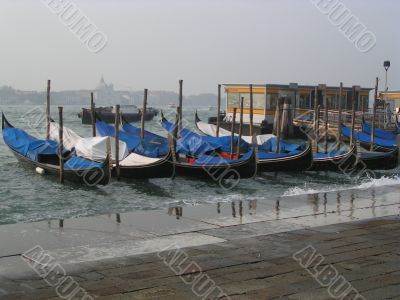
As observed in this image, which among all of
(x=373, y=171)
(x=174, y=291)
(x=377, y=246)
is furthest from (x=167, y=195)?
(x=174, y=291)

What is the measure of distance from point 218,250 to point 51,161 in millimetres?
14369

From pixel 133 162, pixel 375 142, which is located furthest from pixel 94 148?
pixel 375 142

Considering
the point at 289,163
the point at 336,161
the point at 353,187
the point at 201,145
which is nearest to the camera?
the point at 353,187

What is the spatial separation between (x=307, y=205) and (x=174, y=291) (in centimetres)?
455

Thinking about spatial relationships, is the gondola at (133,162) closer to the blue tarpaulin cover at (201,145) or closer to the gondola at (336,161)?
the blue tarpaulin cover at (201,145)

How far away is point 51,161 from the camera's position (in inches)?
752

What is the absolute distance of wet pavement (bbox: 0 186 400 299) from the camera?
450 centimetres

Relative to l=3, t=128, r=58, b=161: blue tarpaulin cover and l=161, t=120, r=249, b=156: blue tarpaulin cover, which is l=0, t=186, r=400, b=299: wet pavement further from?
l=3, t=128, r=58, b=161: blue tarpaulin cover

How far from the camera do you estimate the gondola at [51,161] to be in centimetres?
1625

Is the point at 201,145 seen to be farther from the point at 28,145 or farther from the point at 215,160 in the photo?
the point at 28,145

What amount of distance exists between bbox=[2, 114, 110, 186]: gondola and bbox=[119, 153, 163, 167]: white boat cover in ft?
4.29

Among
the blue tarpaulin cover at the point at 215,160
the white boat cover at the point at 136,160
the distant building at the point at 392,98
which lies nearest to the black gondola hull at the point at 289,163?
the blue tarpaulin cover at the point at 215,160

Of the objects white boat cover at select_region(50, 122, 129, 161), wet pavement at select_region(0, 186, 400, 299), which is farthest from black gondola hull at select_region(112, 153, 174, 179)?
wet pavement at select_region(0, 186, 400, 299)

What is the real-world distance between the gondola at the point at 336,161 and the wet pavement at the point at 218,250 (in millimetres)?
12031
